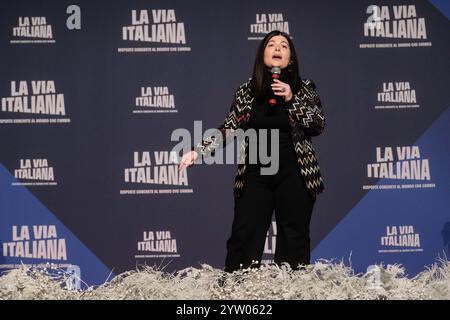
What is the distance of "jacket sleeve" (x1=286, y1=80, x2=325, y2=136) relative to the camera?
2568 mm

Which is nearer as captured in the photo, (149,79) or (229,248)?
(229,248)

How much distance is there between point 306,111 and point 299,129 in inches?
3.6

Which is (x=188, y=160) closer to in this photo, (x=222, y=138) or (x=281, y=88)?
(x=222, y=138)

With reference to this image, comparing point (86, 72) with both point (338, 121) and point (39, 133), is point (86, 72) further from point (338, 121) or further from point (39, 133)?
point (338, 121)

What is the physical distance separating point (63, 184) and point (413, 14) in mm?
2561

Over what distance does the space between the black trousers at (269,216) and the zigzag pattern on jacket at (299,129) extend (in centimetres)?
4

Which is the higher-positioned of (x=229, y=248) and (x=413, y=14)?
(x=413, y=14)

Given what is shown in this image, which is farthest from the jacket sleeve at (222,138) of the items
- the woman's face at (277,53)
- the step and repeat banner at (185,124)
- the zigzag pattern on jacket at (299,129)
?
the step and repeat banner at (185,124)

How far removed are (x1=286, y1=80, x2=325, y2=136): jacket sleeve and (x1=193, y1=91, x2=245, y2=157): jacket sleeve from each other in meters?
0.22

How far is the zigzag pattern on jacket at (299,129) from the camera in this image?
102 inches

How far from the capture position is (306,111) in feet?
8.43
